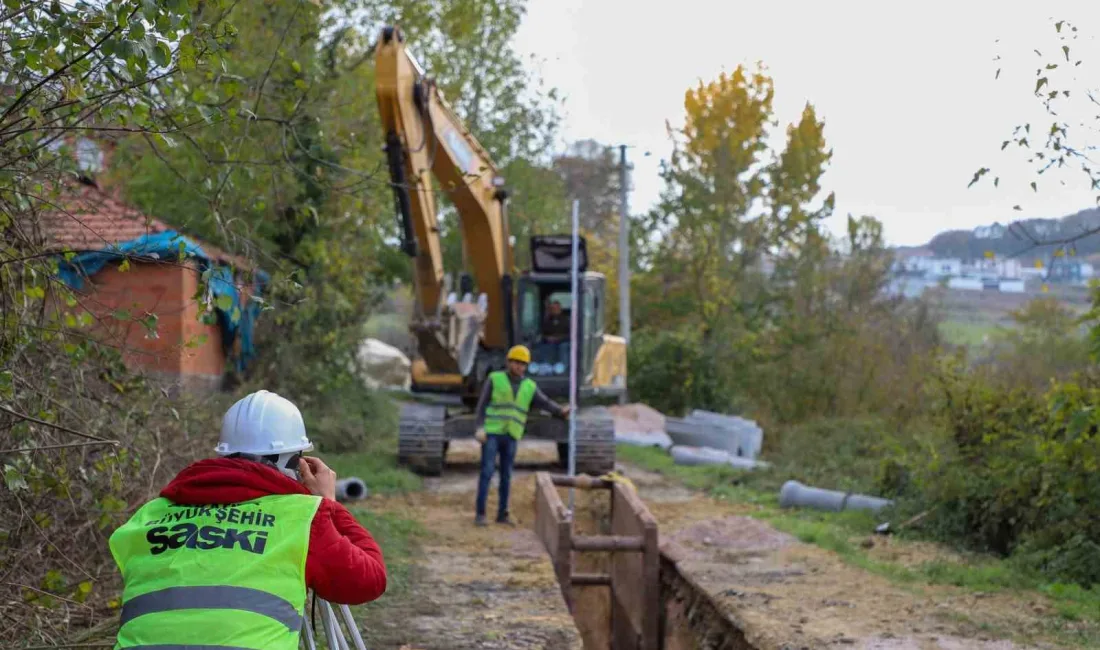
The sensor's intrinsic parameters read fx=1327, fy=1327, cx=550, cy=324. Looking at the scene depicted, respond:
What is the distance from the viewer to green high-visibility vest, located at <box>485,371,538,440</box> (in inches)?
510

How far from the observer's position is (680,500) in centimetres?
1656

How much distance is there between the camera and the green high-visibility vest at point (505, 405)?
510 inches

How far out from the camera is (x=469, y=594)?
995 centimetres

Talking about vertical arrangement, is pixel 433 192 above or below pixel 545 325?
above

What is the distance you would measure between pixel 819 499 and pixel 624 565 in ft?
12.9

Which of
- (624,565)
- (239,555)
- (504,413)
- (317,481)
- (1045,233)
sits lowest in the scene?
(624,565)

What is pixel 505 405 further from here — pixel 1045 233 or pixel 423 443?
pixel 1045 233

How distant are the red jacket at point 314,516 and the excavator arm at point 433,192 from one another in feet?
30.4

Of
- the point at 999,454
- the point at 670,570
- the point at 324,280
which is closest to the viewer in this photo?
the point at 670,570

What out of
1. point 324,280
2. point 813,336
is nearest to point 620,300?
point 813,336

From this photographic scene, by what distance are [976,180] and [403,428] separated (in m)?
10.1

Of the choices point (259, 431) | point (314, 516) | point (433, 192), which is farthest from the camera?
point (433, 192)

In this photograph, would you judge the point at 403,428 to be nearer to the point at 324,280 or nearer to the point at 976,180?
the point at 324,280

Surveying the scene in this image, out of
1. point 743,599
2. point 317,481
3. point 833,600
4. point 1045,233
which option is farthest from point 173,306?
point 317,481
